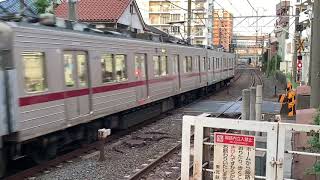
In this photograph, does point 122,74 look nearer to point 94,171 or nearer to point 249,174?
point 94,171

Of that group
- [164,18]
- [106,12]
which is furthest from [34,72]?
[164,18]

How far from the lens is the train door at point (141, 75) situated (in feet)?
45.9

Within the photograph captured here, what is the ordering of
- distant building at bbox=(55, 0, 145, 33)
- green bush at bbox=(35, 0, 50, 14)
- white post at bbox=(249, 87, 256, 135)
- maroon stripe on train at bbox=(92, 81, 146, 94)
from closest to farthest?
maroon stripe on train at bbox=(92, 81, 146, 94) → white post at bbox=(249, 87, 256, 135) → green bush at bbox=(35, 0, 50, 14) → distant building at bbox=(55, 0, 145, 33)

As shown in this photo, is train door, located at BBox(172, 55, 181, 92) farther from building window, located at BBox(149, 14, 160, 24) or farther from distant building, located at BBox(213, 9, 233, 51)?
building window, located at BBox(149, 14, 160, 24)

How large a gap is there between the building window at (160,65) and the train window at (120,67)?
2809 mm

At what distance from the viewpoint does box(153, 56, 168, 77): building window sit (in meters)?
15.8

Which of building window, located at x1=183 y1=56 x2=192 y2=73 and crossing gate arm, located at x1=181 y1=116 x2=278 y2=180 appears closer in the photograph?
crossing gate arm, located at x1=181 y1=116 x2=278 y2=180

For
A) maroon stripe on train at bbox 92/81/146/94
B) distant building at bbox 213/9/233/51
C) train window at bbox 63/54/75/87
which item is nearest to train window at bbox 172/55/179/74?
maroon stripe on train at bbox 92/81/146/94

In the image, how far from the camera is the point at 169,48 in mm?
17578

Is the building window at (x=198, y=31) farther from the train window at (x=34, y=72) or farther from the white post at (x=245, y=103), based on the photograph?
the train window at (x=34, y=72)

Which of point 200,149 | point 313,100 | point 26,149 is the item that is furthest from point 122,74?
point 200,149

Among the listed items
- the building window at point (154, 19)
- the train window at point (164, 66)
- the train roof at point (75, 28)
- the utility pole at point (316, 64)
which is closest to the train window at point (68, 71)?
the train roof at point (75, 28)

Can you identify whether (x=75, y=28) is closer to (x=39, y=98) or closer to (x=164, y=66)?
(x=39, y=98)

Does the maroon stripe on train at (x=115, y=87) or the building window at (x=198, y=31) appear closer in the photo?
the maroon stripe on train at (x=115, y=87)
